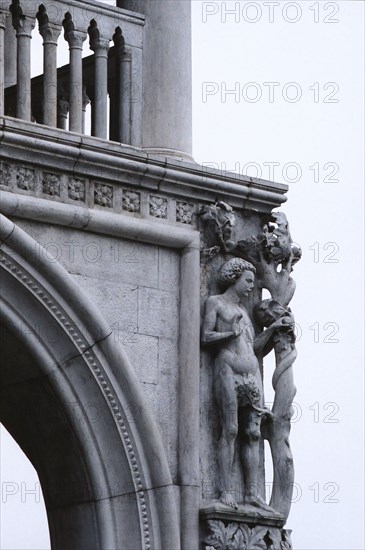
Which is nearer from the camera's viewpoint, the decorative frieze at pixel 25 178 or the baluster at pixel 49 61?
the decorative frieze at pixel 25 178

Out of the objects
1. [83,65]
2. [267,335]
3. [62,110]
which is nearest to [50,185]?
[83,65]

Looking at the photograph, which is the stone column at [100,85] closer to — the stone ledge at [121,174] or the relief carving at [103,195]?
the stone ledge at [121,174]

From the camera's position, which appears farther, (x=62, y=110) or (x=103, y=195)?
(x=62, y=110)

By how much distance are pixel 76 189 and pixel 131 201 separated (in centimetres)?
57

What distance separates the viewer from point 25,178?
54.1 ft

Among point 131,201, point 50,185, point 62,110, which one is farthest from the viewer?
point 62,110

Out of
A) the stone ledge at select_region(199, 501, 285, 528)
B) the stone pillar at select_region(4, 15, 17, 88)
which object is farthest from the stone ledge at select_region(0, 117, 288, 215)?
the stone pillar at select_region(4, 15, 17, 88)

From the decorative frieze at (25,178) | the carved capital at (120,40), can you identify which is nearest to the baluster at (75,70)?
the carved capital at (120,40)

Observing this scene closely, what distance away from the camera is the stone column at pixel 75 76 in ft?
56.1

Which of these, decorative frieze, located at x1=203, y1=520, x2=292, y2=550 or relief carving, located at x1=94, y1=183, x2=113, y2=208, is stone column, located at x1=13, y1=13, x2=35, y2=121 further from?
decorative frieze, located at x1=203, y1=520, x2=292, y2=550

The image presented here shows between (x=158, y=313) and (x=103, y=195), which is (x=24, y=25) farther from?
(x=158, y=313)

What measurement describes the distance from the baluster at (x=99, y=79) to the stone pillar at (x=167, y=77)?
41cm

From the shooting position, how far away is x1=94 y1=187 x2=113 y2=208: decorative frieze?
16922 mm

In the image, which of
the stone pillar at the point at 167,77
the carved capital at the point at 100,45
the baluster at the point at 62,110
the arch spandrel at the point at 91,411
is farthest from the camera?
the baluster at the point at 62,110
